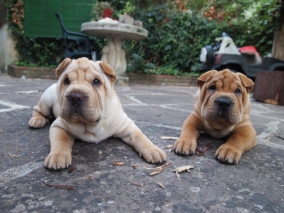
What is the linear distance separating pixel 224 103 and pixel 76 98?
4.06 feet

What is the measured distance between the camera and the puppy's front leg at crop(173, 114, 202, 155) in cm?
203

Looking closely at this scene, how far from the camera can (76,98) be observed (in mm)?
1800

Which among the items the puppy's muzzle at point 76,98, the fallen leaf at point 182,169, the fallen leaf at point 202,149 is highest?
the puppy's muzzle at point 76,98

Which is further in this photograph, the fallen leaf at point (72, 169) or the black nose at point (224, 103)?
the black nose at point (224, 103)

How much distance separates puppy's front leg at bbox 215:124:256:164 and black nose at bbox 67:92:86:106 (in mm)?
1139

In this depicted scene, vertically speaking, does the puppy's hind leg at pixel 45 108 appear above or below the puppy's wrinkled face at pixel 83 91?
below

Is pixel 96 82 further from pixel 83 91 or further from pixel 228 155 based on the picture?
pixel 228 155

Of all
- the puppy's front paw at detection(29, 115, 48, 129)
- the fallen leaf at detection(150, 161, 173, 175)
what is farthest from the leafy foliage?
the fallen leaf at detection(150, 161, 173, 175)

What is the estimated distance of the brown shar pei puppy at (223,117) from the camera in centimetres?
204

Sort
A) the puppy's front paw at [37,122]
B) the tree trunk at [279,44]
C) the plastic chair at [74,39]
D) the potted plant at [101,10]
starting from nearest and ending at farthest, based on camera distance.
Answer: the puppy's front paw at [37,122], the plastic chair at [74,39], the potted plant at [101,10], the tree trunk at [279,44]

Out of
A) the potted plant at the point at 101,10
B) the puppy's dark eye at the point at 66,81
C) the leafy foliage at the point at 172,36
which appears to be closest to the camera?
the puppy's dark eye at the point at 66,81

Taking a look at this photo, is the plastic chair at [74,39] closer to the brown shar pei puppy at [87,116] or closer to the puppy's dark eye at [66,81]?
the brown shar pei puppy at [87,116]

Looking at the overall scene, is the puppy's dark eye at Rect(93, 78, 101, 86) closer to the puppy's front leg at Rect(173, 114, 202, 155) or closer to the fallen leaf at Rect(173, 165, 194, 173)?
the puppy's front leg at Rect(173, 114, 202, 155)

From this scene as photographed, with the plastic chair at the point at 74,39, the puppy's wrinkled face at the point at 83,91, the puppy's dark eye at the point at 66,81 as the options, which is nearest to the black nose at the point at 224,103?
the puppy's wrinkled face at the point at 83,91
